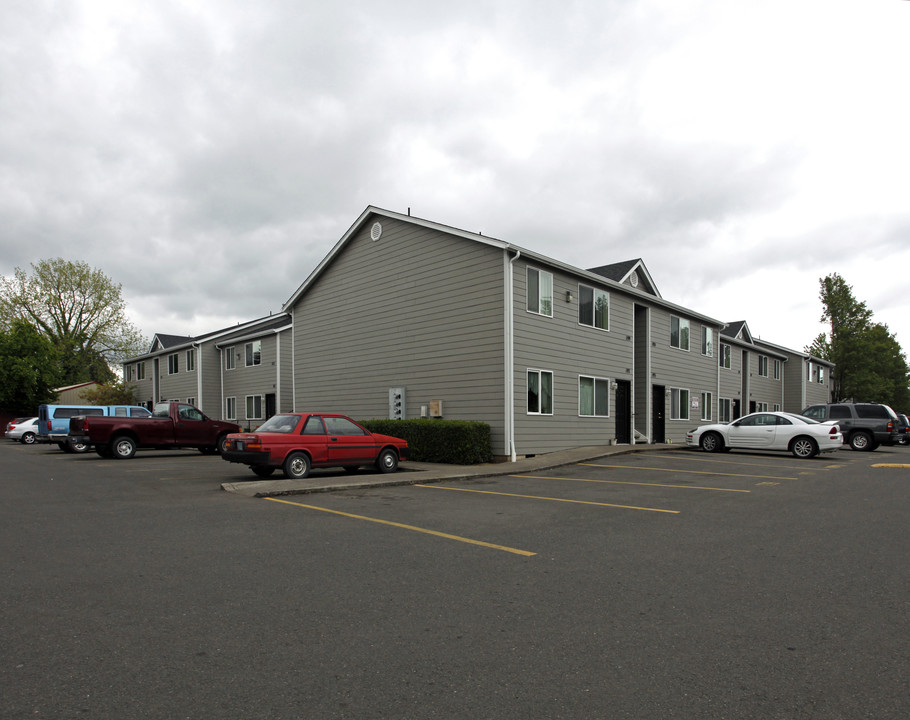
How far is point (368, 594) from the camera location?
523cm

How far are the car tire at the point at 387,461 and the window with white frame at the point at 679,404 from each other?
15.2 m

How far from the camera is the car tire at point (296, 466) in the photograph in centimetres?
1344

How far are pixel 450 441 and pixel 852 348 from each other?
5448 cm

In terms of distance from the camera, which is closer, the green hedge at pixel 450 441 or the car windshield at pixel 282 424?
the car windshield at pixel 282 424

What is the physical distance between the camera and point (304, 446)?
13.6m

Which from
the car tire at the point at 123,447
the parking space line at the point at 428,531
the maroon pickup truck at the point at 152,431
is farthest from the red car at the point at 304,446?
the car tire at the point at 123,447

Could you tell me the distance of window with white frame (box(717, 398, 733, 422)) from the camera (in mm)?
31916

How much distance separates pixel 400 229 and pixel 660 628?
19.2m

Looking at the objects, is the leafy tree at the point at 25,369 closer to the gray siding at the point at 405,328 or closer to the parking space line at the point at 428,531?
the gray siding at the point at 405,328

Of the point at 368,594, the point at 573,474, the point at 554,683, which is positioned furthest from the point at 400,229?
the point at 554,683

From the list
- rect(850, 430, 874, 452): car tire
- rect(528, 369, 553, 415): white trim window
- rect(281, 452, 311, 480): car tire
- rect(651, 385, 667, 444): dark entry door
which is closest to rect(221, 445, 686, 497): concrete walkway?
rect(281, 452, 311, 480): car tire

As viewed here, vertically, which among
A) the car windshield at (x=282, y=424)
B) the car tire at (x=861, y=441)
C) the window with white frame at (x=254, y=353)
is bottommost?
the car tire at (x=861, y=441)

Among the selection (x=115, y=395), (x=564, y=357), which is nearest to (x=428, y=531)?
(x=564, y=357)

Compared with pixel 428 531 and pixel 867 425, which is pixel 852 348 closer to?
pixel 867 425
